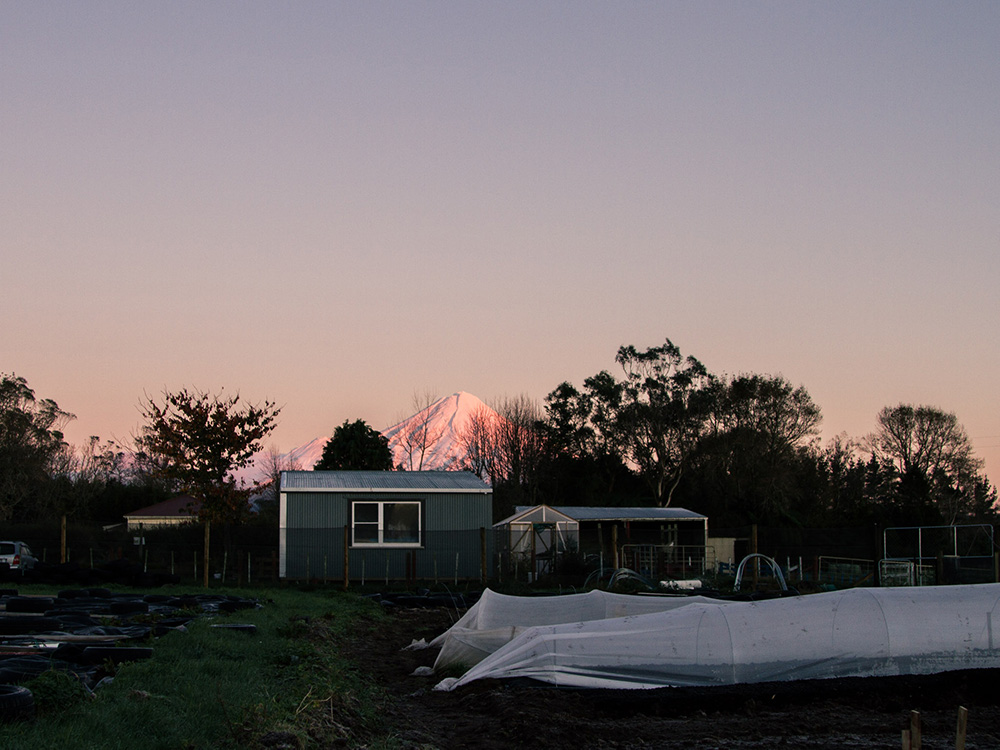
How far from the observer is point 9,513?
149 ft

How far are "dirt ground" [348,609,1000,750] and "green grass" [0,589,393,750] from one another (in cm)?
60

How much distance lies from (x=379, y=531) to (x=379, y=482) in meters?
1.68

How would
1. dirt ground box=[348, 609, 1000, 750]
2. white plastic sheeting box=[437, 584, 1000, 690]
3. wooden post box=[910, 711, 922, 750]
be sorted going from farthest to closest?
white plastic sheeting box=[437, 584, 1000, 690] < dirt ground box=[348, 609, 1000, 750] < wooden post box=[910, 711, 922, 750]

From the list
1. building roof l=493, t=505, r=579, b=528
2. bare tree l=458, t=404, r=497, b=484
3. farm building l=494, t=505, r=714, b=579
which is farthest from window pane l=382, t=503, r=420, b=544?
bare tree l=458, t=404, r=497, b=484

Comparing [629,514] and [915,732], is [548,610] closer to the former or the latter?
[915,732]

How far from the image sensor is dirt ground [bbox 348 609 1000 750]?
7.21 meters

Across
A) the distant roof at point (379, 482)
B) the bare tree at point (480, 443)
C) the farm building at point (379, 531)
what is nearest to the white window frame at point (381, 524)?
the farm building at point (379, 531)

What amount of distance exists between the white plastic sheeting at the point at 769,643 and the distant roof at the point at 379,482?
17.5 metres

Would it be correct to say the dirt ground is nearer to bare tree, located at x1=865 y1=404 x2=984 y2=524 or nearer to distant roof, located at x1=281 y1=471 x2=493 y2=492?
distant roof, located at x1=281 y1=471 x2=493 y2=492

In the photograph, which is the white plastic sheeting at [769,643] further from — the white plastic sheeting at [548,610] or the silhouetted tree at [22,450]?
the silhouetted tree at [22,450]

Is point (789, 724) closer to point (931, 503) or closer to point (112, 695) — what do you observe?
point (112, 695)

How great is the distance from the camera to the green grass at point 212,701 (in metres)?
→ 5.54

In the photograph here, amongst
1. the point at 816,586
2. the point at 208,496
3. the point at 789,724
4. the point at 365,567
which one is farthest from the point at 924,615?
the point at 208,496

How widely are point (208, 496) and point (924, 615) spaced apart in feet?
69.1
